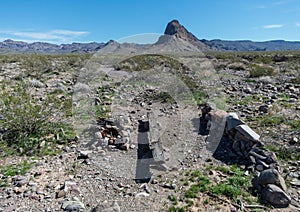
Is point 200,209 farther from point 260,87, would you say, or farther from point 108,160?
point 260,87

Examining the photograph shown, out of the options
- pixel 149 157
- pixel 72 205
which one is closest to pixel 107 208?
pixel 72 205

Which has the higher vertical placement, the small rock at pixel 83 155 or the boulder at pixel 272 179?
the small rock at pixel 83 155

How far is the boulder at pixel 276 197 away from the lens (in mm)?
3506

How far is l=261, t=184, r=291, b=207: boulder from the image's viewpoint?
3.51 meters

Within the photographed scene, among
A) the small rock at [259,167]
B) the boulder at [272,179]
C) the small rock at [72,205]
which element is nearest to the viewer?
the small rock at [72,205]

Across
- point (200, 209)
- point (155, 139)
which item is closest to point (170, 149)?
point (155, 139)

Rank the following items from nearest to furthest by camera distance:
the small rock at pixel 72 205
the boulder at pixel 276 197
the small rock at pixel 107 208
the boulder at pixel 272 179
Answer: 1. the small rock at pixel 107 208
2. the small rock at pixel 72 205
3. the boulder at pixel 276 197
4. the boulder at pixel 272 179

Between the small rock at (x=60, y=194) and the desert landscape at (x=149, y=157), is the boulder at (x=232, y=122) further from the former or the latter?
the small rock at (x=60, y=194)

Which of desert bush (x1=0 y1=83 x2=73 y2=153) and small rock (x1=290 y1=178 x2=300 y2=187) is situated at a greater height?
desert bush (x1=0 y1=83 x2=73 y2=153)

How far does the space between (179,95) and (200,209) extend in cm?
681

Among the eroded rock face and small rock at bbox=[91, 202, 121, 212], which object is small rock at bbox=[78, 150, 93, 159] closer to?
small rock at bbox=[91, 202, 121, 212]

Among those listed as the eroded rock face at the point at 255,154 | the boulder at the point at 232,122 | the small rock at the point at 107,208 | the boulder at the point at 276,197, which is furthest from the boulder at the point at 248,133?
the small rock at the point at 107,208

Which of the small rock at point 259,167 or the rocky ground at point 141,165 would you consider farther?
the small rock at point 259,167

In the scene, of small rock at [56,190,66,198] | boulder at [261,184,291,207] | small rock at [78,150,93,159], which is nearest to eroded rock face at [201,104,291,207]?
boulder at [261,184,291,207]
